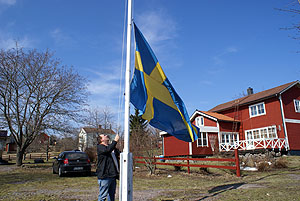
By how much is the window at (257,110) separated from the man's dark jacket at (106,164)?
26124 mm

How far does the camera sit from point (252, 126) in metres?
28.2

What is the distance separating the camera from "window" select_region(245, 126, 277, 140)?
25853 millimetres

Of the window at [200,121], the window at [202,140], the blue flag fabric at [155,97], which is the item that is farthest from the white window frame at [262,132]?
the blue flag fabric at [155,97]

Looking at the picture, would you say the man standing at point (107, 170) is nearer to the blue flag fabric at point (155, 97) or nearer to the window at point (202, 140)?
the blue flag fabric at point (155, 97)

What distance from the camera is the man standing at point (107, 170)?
5.16 m

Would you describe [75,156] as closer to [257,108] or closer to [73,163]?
[73,163]

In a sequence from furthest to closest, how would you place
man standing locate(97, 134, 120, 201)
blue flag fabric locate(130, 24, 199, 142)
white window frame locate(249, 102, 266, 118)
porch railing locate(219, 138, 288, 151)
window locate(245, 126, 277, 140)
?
white window frame locate(249, 102, 266, 118) → window locate(245, 126, 277, 140) → porch railing locate(219, 138, 288, 151) → blue flag fabric locate(130, 24, 199, 142) → man standing locate(97, 134, 120, 201)

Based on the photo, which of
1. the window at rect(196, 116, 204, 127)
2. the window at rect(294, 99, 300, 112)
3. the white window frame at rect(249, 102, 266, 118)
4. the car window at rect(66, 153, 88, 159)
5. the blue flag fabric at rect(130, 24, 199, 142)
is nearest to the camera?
the blue flag fabric at rect(130, 24, 199, 142)

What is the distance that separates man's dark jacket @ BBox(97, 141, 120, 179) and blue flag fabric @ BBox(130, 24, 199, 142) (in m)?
1.11

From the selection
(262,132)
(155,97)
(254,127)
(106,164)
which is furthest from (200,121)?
(106,164)

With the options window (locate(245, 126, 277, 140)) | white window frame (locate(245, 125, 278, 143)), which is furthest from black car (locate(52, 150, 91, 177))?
window (locate(245, 126, 277, 140))

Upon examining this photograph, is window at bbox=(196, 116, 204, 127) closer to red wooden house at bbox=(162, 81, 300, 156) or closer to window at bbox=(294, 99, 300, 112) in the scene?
red wooden house at bbox=(162, 81, 300, 156)

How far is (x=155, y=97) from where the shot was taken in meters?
6.06

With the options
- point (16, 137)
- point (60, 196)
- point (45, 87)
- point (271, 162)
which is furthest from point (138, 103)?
point (16, 137)
